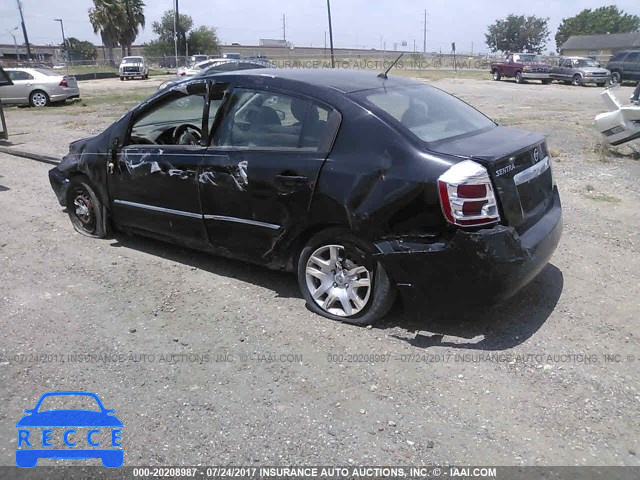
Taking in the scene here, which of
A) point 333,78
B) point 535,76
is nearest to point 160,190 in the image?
point 333,78

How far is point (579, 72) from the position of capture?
3147 centimetres

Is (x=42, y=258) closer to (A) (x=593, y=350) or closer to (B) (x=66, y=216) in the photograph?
(B) (x=66, y=216)

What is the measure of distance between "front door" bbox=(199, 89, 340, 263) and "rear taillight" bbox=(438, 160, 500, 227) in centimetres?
90

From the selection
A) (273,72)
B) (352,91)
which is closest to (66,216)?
(273,72)

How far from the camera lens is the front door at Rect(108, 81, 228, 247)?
4.44 metres

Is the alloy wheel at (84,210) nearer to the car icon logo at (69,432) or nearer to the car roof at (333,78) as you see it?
the car roof at (333,78)

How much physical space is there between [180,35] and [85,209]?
71.7 metres

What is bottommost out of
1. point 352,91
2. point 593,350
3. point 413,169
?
point 593,350

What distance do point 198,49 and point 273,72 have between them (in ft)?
253

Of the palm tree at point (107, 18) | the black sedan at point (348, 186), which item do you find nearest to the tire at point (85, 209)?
the black sedan at point (348, 186)

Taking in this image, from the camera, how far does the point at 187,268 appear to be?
4.91 meters

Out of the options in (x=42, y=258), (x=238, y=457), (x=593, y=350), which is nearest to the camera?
(x=238, y=457)

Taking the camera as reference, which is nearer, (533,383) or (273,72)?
(533,383)

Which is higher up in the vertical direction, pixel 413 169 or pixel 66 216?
pixel 413 169
